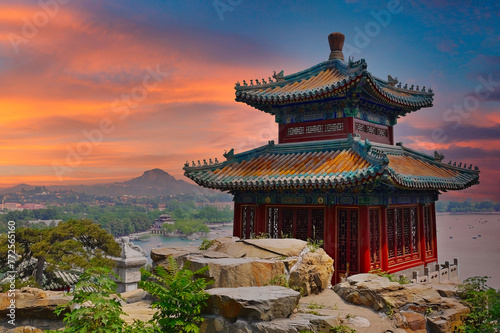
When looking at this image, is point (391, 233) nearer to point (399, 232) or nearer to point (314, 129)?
point (399, 232)

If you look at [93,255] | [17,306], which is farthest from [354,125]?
[93,255]

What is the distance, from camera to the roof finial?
19.3m

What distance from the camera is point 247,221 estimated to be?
1753 centimetres

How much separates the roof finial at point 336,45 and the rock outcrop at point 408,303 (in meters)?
11.5

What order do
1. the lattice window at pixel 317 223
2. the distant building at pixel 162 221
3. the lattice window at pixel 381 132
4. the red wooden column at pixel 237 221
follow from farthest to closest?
the distant building at pixel 162 221, the lattice window at pixel 381 132, the red wooden column at pixel 237 221, the lattice window at pixel 317 223

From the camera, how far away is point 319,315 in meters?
8.81

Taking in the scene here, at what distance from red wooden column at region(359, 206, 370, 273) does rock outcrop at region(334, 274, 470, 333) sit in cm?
279

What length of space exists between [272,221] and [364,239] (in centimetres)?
390

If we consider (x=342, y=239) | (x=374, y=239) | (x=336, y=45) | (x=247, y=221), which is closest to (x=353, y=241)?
(x=342, y=239)

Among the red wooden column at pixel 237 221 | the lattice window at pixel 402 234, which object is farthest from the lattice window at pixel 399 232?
the red wooden column at pixel 237 221

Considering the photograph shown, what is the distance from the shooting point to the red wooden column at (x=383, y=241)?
15.1 metres

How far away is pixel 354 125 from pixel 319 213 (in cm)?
400

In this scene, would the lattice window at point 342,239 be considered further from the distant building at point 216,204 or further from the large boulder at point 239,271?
the distant building at point 216,204

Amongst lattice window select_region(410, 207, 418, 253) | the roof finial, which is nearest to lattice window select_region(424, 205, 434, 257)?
lattice window select_region(410, 207, 418, 253)
